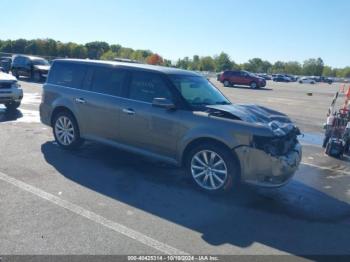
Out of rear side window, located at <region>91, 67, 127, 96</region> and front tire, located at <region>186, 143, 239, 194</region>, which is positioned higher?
rear side window, located at <region>91, 67, 127, 96</region>

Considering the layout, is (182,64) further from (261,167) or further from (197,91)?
(261,167)

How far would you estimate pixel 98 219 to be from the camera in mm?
4555

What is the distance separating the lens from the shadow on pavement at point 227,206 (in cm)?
436

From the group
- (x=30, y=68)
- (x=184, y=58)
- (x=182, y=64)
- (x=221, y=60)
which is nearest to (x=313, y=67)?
(x=221, y=60)

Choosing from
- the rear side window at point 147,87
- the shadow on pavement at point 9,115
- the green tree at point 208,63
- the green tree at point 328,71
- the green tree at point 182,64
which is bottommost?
the shadow on pavement at point 9,115

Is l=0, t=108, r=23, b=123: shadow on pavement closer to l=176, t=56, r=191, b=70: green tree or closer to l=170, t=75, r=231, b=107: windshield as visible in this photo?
l=170, t=75, r=231, b=107: windshield

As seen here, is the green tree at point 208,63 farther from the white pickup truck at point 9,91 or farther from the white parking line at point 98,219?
the white parking line at point 98,219

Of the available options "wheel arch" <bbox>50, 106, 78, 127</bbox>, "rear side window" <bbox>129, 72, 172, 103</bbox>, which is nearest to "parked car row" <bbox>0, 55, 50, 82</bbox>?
"wheel arch" <bbox>50, 106, 78, 127</bbox>

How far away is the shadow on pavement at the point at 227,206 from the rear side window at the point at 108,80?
1.29 meters

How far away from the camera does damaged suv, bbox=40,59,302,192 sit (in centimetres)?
544

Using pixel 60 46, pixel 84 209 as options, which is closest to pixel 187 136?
pixel 84 209

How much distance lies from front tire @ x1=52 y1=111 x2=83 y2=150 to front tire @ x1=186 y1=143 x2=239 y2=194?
2.66m

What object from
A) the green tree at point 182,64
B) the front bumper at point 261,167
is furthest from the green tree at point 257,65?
the front bumper at point 261,167

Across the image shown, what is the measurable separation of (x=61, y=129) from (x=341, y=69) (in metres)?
204
